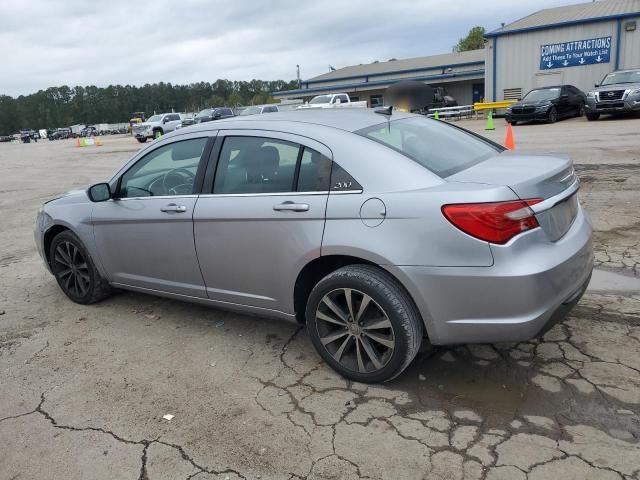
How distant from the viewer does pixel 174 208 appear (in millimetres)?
3877

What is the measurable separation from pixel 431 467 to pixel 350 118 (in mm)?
2294

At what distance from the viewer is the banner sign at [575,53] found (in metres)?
26.4

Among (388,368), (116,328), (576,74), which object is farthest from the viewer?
(576,74)

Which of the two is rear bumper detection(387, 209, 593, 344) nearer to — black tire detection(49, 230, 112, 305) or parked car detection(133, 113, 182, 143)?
Answer: black tire detection(49, 230, 112, 305)

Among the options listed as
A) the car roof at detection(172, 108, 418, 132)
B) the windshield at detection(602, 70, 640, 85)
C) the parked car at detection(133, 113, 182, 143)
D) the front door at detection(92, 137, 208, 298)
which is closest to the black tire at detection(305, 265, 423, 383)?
the car roof at detection(172, 108, 418, 132)

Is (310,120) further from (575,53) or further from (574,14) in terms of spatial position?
(574,14)

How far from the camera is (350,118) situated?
3676mm

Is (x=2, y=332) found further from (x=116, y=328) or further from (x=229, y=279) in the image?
(x=229, y=279)

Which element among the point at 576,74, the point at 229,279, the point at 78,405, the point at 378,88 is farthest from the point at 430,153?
the point at 378,88

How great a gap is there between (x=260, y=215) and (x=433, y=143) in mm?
1274

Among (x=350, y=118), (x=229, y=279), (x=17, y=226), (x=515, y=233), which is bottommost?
(x=17, y=226)

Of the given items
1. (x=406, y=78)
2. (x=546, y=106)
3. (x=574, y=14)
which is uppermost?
(x=574, y=14)

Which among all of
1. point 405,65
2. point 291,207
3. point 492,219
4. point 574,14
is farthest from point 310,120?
point 405,65

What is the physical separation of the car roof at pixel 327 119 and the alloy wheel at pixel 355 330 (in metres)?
1.10
